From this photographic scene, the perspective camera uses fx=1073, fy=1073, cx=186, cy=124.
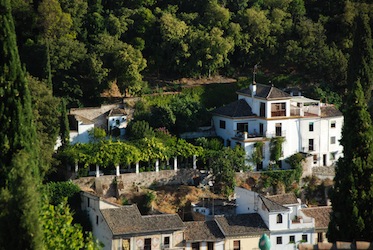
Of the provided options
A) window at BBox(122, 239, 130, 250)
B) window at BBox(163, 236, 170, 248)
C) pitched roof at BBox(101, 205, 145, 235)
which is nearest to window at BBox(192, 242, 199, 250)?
window at BBox(163, 236, 170, 248)

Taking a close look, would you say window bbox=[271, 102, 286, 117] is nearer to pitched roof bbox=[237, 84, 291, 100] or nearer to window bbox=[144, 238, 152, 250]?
pitched roof bbox=[237, 84, 291, 100]

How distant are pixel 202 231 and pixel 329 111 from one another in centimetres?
1318

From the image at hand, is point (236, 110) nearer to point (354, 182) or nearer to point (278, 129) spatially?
point (278, 129)

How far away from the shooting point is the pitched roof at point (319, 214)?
157ft

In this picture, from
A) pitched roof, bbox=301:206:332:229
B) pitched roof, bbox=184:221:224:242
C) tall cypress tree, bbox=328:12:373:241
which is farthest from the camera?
pitched roof, bbox=301:206:332:229

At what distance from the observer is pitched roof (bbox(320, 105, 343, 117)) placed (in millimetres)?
56188

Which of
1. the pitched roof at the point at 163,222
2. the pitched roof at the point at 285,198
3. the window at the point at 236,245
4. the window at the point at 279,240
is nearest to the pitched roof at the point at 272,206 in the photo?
the pitched roof at the point at 285,198

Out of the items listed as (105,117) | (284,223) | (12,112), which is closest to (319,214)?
(284,223)

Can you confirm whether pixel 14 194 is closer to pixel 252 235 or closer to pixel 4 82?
pixel 4 82

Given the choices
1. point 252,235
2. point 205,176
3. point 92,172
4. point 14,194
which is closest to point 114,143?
point 92,172

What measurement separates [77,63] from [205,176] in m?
8.97

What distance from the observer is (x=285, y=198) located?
160ft

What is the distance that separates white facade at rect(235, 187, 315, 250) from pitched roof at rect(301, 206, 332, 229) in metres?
0.41

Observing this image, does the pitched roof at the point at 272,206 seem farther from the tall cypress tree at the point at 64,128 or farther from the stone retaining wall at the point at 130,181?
the tall cypress tree at the point at 64,128
